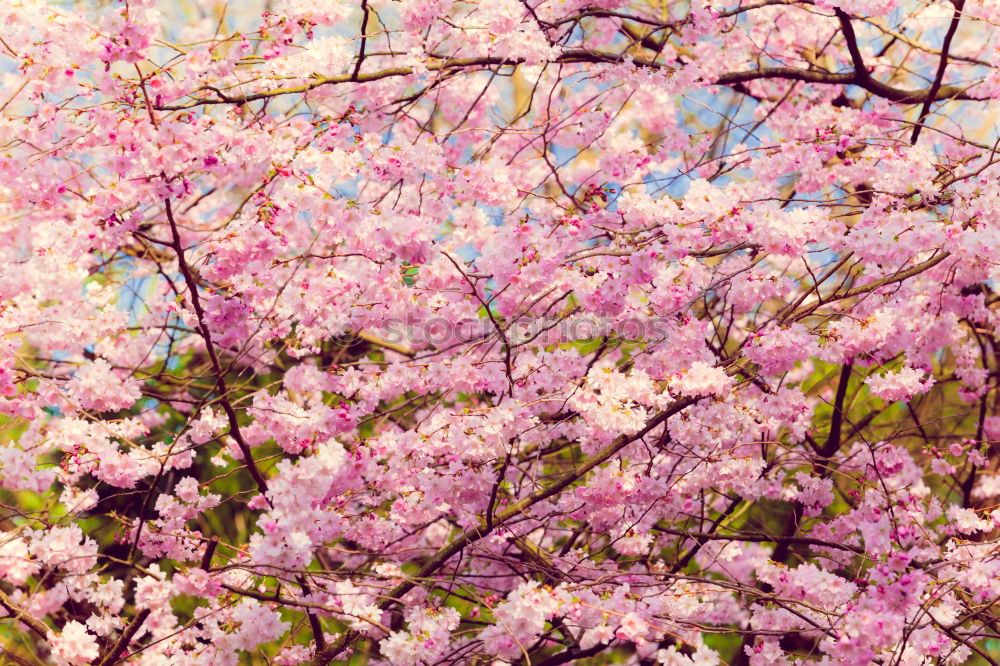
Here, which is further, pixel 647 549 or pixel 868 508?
pixel 647 549

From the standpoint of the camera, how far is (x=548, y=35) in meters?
4.68

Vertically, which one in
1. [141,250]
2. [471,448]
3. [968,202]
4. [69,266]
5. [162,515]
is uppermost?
[141,250]

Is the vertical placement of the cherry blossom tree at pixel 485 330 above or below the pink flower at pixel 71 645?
above

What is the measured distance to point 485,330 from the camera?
15.3ft

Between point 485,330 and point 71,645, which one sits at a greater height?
point 485,330

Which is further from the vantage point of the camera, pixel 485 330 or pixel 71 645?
pixel 485 330

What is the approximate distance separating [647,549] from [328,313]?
2055 mm

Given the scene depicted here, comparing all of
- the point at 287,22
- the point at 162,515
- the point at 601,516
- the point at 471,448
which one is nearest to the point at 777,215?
the point at 471,448

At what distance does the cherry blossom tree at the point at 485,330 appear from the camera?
347 centimetres

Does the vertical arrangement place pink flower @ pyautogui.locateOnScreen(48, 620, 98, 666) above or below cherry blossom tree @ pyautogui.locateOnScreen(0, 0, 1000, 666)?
below

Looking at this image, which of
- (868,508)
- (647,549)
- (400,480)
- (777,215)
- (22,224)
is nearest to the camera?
(777,215)

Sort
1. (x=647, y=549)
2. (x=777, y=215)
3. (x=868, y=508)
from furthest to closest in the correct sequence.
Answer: (x=647, y=549) < (x=868, y=508) < (x=777, y=215)

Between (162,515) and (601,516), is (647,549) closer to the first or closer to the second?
(601,516)

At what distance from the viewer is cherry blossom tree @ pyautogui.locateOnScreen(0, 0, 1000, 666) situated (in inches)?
137
